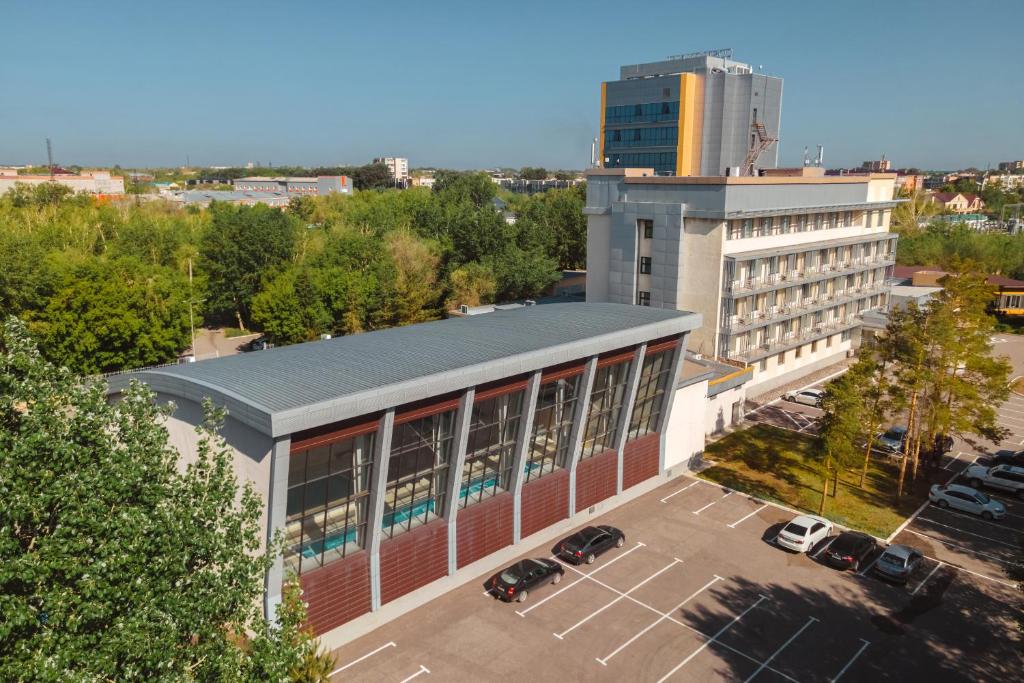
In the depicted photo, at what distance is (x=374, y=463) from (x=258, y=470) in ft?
12.2

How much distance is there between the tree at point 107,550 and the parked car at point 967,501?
32.8 meters

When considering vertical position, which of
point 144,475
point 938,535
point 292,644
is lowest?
point 938,535

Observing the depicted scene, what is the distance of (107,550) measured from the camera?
12.7 meters

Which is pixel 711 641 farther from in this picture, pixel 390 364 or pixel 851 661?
pixel 390 364

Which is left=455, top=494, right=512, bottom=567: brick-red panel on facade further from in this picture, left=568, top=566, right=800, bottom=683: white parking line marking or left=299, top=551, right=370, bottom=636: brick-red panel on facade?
left=299, top=551, right=370, bottom=636: brick-red panel on facade

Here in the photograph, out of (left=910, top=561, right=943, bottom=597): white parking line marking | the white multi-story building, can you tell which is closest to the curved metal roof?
the white multi-story building

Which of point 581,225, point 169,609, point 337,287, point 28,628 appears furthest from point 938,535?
point 581,225

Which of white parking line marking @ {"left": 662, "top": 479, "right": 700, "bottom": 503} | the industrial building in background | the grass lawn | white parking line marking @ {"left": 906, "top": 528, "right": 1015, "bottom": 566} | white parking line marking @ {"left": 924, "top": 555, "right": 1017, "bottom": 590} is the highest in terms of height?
the industrial building in background

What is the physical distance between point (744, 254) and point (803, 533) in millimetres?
21999

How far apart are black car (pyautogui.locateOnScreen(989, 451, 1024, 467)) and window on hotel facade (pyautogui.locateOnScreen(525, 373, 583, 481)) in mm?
25884

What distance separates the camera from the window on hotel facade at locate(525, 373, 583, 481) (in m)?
30.2

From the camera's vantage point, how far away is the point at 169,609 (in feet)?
44.2

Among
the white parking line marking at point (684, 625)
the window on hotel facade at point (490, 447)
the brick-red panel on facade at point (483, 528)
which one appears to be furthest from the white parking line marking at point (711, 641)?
the window on hotel facade at point (490, 447)

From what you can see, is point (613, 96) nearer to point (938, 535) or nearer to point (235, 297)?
point (235, 297)
